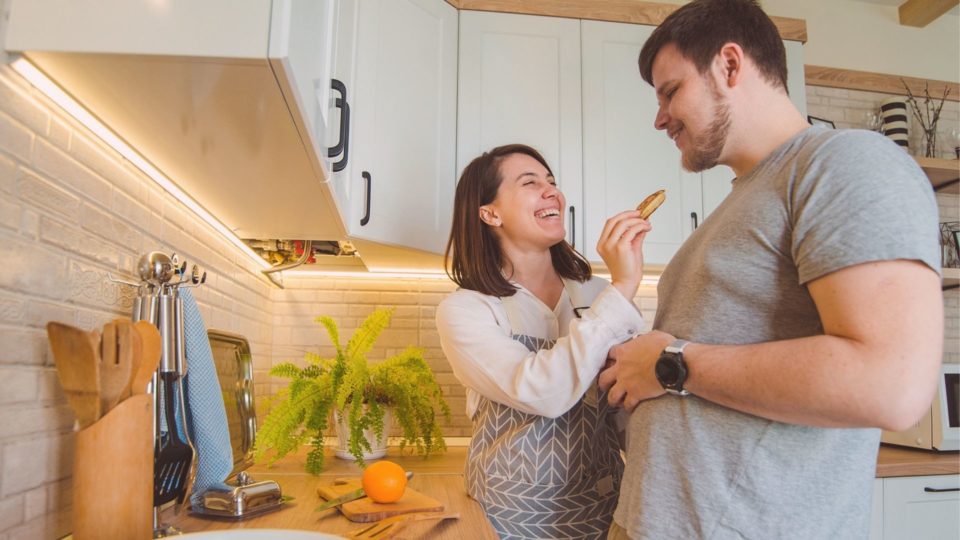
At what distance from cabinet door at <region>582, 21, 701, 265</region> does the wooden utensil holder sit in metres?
1.71

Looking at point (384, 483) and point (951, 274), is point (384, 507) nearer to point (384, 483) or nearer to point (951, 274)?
point (384, 483)

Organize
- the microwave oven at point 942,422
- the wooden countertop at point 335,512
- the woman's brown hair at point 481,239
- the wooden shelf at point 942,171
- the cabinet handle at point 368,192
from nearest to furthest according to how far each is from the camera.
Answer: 1. the wooden countertop at point 335,512
2. the woman's brown hair at point 481,239
3. the cabinet handle at point 368,192
4. the microwave oven at point 942,422
5. the wooden shelf at point 942,171

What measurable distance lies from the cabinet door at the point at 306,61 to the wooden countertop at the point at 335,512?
2.04ft

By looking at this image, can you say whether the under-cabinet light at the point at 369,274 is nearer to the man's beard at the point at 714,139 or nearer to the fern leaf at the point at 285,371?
the fern leaf at the point at 285,371

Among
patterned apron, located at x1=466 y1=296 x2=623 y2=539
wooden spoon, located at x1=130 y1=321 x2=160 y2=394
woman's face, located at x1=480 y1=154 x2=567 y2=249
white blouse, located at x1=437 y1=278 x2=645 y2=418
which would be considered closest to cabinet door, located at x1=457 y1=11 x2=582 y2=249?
woman's face, located at x1=480 y1=154 x2=567 y2=249

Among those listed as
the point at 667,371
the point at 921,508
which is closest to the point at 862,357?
the point at 667,371

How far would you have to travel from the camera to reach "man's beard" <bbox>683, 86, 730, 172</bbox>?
1.01 meters

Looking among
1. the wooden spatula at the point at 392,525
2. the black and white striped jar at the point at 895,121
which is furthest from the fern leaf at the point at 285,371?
the black and white striped jar at the point at 895,121

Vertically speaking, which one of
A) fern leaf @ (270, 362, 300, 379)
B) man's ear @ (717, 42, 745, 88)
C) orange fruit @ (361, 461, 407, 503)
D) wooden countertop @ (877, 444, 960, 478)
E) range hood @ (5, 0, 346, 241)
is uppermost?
man's ear @ (717, 42, 745, 88)

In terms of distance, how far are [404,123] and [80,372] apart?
1.37 m

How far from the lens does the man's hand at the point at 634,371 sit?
37.3 inches

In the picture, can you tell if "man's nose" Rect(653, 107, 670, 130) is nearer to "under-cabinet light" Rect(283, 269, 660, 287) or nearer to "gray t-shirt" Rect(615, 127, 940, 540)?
"gray t-shirt" Rect(615, 127, 940, 540)

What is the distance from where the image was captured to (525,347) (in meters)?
1.25

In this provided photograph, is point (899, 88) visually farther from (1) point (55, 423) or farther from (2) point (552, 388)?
(1) point (55, 423)
